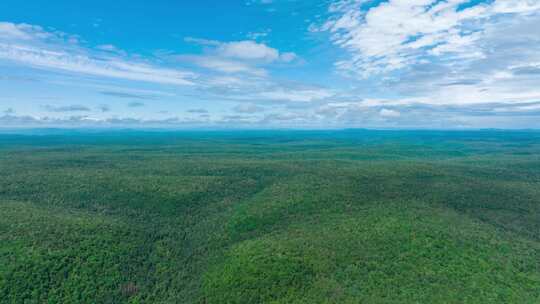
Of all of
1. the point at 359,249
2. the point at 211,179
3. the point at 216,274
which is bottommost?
the point at 216,274

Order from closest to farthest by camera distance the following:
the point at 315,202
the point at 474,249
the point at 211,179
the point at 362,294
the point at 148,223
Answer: the point at 362,294, the point at 474,249, the point at 148,223, the point at 315,202, the point at 211,179

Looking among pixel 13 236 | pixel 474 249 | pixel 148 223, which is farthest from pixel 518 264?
pixel 13 236

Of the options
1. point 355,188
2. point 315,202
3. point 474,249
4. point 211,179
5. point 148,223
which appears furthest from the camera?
point 211,179

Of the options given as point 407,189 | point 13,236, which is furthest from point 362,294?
point 13,236

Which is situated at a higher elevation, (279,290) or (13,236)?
(13,236)

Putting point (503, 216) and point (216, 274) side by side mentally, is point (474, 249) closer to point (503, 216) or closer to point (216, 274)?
point (503, 216)

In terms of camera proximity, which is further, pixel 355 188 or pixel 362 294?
pixel 355 188
